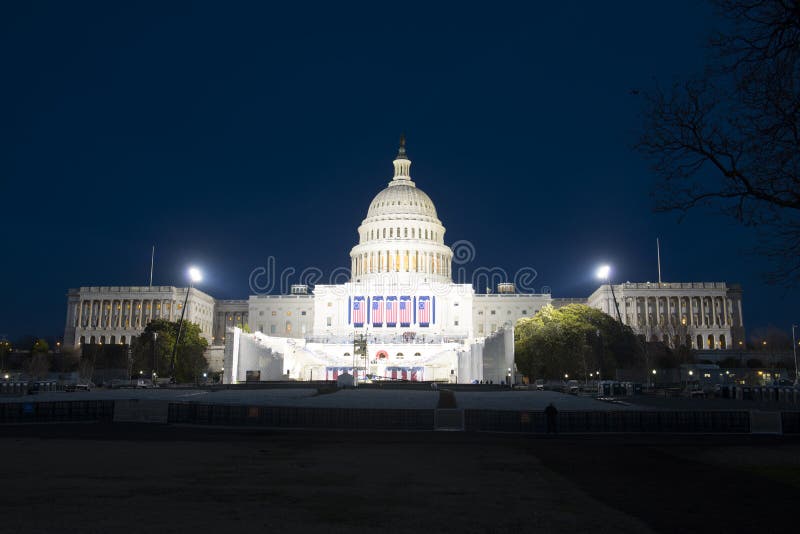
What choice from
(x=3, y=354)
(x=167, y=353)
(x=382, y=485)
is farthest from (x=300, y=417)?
(x=3, y=354)

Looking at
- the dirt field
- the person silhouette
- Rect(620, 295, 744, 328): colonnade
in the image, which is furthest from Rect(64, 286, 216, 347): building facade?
the dirt field

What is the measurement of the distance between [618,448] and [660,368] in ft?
284

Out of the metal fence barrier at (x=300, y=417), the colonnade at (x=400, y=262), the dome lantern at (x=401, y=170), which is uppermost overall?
the dome lantern at (x=401, y=170)

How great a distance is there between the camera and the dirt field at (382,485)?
1110cm

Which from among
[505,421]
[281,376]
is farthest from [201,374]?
[505,421]

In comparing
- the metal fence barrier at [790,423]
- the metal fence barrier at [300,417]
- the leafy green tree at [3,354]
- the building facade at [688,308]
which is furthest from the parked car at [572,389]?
the leafy green tree at [3,354]

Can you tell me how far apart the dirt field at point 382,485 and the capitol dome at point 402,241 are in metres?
124

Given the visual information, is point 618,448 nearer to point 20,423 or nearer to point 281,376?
point 20,423

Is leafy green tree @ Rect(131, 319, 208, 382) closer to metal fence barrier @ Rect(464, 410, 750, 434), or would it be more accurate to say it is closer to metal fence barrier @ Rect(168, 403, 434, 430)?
metal fence barrier @ Rect(168, 403, 434, 430)

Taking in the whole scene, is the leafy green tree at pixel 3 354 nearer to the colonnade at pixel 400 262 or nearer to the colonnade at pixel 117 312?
the colonnade at pixel 117 312

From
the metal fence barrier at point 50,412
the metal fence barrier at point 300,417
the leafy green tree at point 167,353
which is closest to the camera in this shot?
the metal fence barrier at point 300,417

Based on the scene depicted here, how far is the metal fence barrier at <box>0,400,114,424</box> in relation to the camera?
102 ft

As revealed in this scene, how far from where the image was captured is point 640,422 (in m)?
29.4

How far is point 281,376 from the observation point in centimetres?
9738
